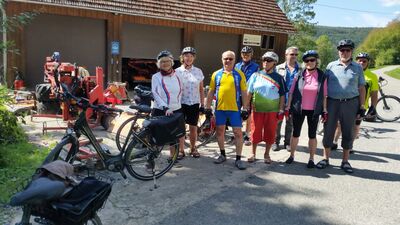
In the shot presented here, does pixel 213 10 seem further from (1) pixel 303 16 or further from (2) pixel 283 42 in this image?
(1) pixel 303 16

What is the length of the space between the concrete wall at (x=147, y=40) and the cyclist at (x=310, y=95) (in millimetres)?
9978

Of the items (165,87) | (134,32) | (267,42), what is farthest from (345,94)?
(267,42)

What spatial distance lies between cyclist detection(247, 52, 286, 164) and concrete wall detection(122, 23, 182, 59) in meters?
9.66

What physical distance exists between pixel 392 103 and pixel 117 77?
901 centimetres

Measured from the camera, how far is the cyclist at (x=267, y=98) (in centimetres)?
584

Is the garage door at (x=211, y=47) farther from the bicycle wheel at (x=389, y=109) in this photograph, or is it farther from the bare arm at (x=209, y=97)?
the bare arm at (x=209, y=97)

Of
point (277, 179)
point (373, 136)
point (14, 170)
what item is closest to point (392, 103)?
point (373, 136)

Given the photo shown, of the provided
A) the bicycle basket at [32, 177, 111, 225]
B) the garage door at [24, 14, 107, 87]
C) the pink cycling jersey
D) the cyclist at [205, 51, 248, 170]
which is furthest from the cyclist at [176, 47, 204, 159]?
the garage door at [24, 14, 107, 87]

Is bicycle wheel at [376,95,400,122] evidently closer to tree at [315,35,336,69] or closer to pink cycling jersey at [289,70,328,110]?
pink cycling jersey at [289,70,328,110]

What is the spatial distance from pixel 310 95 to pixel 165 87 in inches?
86.6

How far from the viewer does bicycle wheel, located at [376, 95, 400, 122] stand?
10562 mm

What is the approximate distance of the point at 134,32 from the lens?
14.9 meters

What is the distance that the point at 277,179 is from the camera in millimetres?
5406

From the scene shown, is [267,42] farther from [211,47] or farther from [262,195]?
[262,195]
